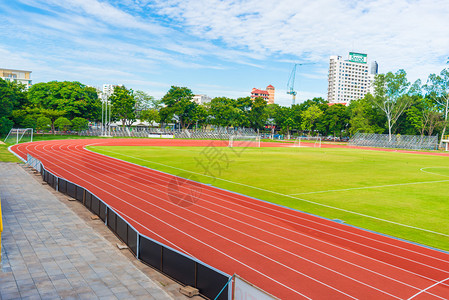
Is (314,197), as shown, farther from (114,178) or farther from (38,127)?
(38,127)

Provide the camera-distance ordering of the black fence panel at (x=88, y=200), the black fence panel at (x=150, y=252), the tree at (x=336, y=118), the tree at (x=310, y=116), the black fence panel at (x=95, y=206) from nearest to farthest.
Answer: the black fence panel at (x=150, y=252) < the black fence panel at (x=95, y=206) < the black fence panel at (x=88, y=200) < the tree at (x=336, y=118) < the tree at (x=310, y=116)

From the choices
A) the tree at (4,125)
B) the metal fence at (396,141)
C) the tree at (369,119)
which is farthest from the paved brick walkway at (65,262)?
the tree at (369,119)

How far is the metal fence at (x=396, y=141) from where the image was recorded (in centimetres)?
7319

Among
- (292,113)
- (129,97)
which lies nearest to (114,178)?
(129,97)

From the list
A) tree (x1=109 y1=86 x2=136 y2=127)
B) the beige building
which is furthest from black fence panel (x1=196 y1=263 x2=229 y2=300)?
the beige building

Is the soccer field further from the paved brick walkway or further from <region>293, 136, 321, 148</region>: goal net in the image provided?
<region>293, 136, 321, 148</region>: goal net

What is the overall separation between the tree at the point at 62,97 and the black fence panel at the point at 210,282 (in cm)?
7172

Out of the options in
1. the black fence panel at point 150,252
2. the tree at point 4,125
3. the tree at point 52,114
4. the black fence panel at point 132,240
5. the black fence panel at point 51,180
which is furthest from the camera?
the tree at point 52,114

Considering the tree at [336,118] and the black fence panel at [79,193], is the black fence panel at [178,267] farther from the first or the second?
the tree at [336,118]

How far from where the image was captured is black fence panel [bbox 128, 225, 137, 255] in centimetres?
928

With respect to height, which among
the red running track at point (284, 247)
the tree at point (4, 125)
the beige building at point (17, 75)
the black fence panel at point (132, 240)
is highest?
the beige building at point (17, 75)

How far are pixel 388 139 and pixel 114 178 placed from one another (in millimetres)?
73128

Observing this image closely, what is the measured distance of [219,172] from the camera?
25328 millimetres

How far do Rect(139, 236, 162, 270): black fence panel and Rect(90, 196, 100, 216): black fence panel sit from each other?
4.63 m
